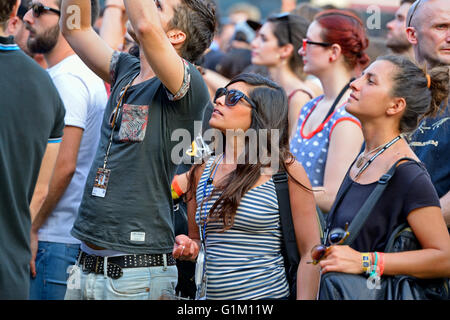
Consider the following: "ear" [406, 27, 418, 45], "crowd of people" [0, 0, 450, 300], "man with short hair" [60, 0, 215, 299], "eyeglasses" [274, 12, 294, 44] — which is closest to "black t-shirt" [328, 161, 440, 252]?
"crowd of people" [0, 0, 450, 300]

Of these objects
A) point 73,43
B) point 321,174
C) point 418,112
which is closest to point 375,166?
point 418,112

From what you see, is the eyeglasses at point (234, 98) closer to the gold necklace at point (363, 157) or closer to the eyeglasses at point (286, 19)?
the gold necklace at point (363, 157)

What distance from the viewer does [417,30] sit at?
355 centimetres

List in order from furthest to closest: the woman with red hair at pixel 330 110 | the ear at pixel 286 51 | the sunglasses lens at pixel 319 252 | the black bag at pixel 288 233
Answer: the ear at pixel 286 51 → the woman with red hair at pixel 330 110 → the black bag at pixel 288 233 → the sunglasses lens at pixel 319 252

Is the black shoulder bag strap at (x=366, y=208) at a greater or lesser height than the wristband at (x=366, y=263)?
greater

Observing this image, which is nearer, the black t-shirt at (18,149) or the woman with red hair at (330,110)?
the black t-shirt at (18,149)

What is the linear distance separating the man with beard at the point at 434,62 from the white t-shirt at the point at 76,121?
187cm

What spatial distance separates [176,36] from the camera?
293 cm

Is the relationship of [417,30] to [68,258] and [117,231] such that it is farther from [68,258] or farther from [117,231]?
[68,258]

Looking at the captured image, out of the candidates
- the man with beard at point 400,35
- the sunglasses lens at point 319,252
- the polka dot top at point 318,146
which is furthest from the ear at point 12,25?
the man with beard at point 400,35

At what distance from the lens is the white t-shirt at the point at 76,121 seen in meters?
3.53

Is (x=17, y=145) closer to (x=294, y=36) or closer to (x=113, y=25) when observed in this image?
(x=113, y=25)

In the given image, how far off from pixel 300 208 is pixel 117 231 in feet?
2.75

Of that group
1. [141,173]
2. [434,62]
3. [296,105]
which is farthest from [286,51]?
[141,173]
